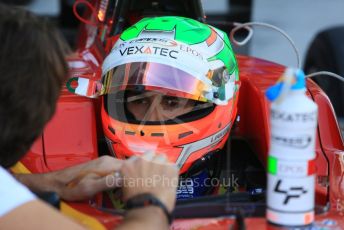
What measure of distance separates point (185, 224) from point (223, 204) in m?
0.13

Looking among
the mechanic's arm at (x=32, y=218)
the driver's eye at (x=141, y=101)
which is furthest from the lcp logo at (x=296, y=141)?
the driver's eye at (x=141, y=101)

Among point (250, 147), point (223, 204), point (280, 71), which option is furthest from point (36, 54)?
point (280, 71)

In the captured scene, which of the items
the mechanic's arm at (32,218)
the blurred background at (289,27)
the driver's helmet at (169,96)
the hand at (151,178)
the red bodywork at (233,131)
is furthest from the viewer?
the blurred background at (289,27)

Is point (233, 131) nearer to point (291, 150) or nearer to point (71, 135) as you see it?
point (71, 135)

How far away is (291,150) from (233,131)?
101cm

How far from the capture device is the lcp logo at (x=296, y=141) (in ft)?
4.46

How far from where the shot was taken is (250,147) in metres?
2.34

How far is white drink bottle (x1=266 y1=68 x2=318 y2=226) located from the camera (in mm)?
1354

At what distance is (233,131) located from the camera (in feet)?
7.82

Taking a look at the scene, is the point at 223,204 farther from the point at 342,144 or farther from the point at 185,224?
the point at 342,144

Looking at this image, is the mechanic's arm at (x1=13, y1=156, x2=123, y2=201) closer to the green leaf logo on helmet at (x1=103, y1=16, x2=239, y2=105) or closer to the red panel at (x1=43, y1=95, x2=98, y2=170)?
the red panel at (x1=43, y1=95, x2=98, y2=170)

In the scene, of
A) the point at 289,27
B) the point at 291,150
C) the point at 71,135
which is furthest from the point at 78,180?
the point at 289,27

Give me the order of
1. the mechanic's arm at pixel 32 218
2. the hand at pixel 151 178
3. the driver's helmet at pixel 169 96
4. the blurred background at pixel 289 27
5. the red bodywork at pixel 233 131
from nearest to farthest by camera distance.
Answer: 1. the mechanic's arm at pixel 32 218
2. the hand at pixel 151 178
3. the red bodywork at pixel 233 131
4. the driver's helmet at pixel 169 96
5. the blurred background at pixel 289 27

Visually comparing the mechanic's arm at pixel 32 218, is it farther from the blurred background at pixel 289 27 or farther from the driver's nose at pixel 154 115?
the blurred background at pixel 289 27
